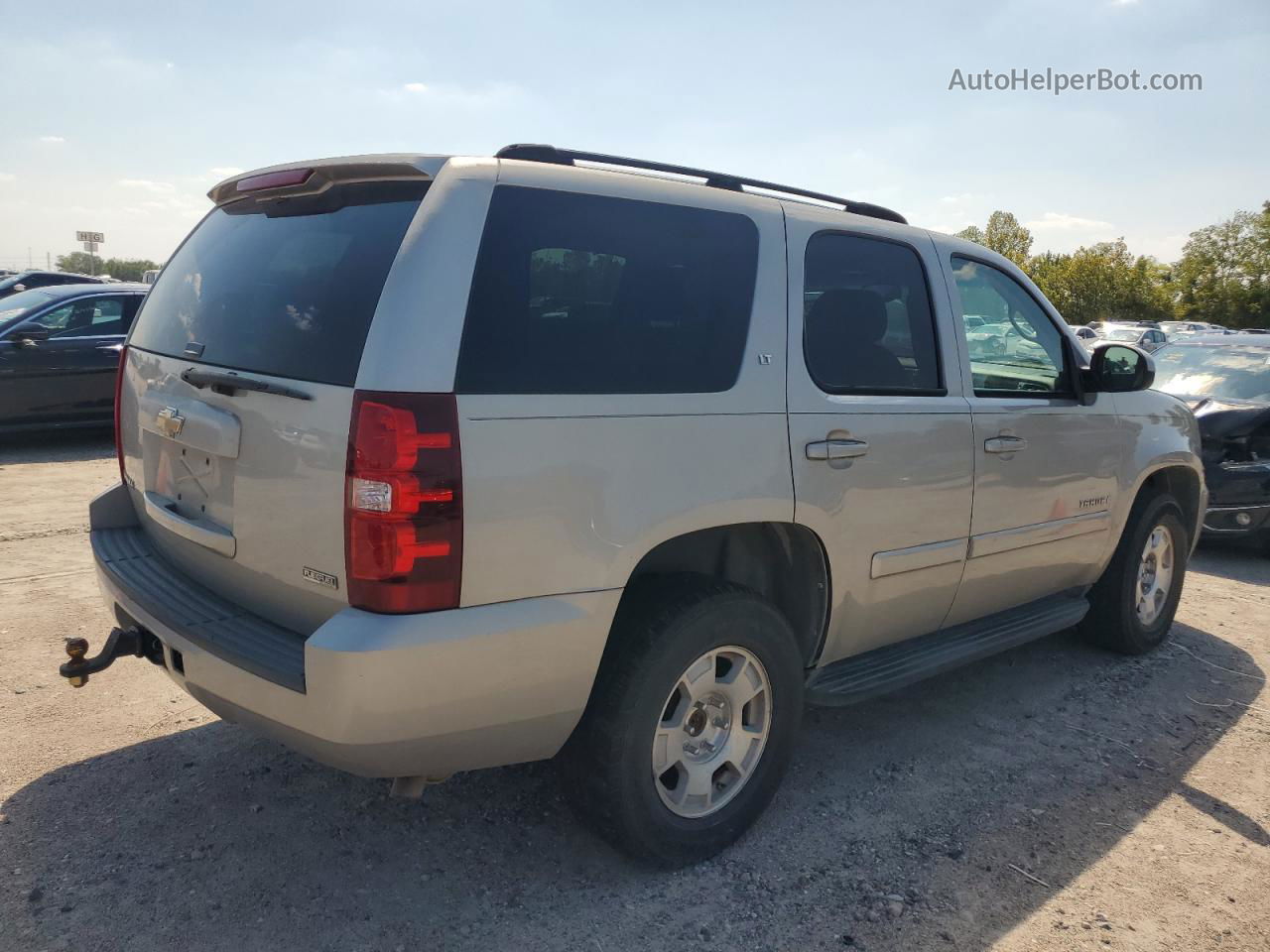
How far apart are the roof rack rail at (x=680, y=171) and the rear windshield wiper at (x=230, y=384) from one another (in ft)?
2.72

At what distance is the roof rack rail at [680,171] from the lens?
2.60 meters

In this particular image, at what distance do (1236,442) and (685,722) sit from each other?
20.5 feet

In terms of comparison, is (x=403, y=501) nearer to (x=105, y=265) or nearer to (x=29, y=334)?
(x=29, y=334)

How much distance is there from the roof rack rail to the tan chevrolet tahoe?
0.04 feet

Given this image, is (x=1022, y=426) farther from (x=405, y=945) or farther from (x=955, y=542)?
(x=405, y=945)

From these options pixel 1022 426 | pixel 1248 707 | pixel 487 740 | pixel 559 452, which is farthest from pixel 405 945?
pixel 1248 707

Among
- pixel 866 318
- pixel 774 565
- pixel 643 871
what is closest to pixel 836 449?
pixel 774 565

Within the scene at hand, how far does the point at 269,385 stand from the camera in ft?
7.90

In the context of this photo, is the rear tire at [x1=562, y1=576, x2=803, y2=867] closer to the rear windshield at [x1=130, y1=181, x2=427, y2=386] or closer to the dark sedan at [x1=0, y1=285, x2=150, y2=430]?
the rear windshield at [x1=130, y1=181, x2=427, y2=386]

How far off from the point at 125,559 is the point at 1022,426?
3.35 meters

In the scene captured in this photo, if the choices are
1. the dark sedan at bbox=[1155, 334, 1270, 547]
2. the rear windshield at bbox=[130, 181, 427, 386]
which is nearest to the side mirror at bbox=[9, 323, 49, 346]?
the rear windshield at bbox=[130, 181, 427, 386]

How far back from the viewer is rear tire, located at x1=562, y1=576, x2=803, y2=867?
2623 millimetres

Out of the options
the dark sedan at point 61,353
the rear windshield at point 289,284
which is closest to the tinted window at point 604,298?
the rear windshield at point 289,284

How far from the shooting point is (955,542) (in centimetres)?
357
